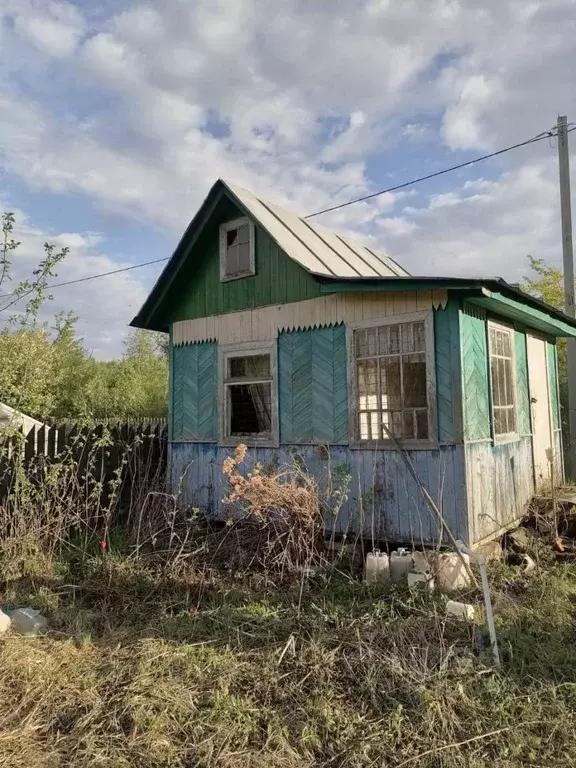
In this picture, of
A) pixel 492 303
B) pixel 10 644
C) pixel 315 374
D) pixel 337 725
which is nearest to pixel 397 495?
pixel 315 374

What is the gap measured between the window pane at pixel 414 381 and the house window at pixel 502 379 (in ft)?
3.59

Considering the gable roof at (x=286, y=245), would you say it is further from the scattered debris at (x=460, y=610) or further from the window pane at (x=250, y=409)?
the scattered debris at (x=460, y=610)

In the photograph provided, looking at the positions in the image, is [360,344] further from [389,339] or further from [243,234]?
[243,234]

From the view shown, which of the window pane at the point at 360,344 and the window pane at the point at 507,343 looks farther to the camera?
the window pane at the point at 507,343

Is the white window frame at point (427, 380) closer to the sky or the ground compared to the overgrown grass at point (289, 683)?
closer to the sky

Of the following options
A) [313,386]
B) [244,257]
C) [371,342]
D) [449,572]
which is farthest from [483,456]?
[244,257]

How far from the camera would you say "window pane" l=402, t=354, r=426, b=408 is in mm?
6320

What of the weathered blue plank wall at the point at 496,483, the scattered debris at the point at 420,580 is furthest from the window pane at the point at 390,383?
the scattered debris at the point at 420,580

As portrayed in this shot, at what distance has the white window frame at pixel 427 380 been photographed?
6094 mm

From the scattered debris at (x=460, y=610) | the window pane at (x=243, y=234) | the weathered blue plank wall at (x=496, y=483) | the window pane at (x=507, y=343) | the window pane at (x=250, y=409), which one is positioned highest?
the window pane at (x=243, y=234)

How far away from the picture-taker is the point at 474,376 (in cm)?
633

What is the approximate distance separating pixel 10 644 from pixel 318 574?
2757 mm

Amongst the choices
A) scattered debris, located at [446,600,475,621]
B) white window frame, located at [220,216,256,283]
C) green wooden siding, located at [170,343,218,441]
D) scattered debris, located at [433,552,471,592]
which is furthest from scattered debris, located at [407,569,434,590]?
white window frame, located at [220,216,256,283]

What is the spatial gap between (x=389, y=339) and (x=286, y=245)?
204cm
